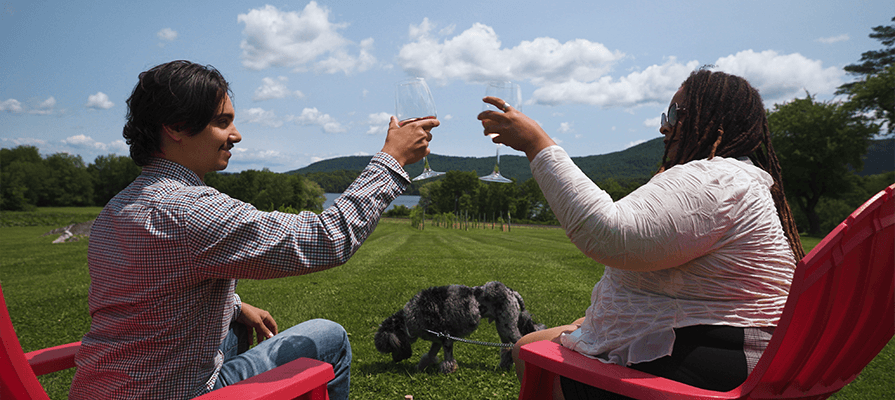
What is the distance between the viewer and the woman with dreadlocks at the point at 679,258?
145cm

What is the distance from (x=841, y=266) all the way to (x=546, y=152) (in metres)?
0.90

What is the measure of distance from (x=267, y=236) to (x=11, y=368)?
69 cm

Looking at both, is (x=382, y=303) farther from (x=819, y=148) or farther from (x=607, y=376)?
(x=819, y=148)

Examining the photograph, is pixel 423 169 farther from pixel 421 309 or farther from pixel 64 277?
pixel 64 277

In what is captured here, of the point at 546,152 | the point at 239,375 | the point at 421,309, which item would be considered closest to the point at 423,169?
the point at 546,152

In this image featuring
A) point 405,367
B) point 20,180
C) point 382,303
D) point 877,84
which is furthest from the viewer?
point 20,180

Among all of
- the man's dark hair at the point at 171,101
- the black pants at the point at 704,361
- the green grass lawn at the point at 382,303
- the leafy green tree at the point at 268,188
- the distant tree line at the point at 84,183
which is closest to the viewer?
the black pants at the point at 704,361

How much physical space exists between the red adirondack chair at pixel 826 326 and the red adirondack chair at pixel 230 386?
840 millimetres

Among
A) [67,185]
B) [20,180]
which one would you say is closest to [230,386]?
[20,180]

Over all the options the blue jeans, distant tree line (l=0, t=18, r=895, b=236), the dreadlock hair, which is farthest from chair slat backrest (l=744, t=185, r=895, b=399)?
distant tree line (l=0, t=18, r=895, b=236)

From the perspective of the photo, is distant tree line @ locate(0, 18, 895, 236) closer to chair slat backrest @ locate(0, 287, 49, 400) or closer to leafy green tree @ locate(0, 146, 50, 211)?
leafy green tree @ locate(0, 146, 50, 211)

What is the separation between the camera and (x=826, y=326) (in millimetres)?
1368

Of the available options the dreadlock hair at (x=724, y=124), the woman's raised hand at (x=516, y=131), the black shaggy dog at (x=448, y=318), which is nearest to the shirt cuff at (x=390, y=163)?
the woman's raised hand at (x=516, y=131)

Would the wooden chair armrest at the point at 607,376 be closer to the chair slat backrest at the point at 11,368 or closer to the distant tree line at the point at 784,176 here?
the chair slat backrest at the point at 11,368
